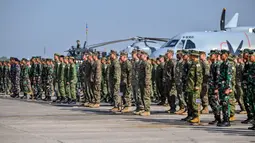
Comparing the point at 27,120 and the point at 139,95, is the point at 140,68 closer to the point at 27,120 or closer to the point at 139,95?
the point at 139,95

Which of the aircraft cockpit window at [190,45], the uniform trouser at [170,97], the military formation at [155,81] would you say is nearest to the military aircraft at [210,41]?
the aircraft cockpit window at [190,45]

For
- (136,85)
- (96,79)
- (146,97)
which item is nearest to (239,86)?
(146,97)

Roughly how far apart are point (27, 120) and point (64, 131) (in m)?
3.26

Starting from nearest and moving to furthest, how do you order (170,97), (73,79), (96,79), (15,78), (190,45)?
(170,97)
(96,79)
(73,79)
(15,78)
(190,45)

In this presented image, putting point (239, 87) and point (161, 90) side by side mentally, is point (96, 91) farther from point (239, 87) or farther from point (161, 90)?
point (239, 87)

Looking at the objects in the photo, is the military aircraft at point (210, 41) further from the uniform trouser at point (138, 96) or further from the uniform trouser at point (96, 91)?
the uniform trouser at point (138, 96)

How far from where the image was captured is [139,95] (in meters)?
20.4

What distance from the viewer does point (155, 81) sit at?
90.5 ft

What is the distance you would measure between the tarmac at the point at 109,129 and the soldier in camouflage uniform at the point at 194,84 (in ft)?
1.36

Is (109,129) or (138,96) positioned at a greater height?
(138,96)

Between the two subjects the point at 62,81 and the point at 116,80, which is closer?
the point at 116,80

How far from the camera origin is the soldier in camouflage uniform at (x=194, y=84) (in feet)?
55.9

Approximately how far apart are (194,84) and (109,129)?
10.1 ft

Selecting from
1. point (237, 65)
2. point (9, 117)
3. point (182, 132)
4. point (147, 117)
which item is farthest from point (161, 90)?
point (182, 132)
